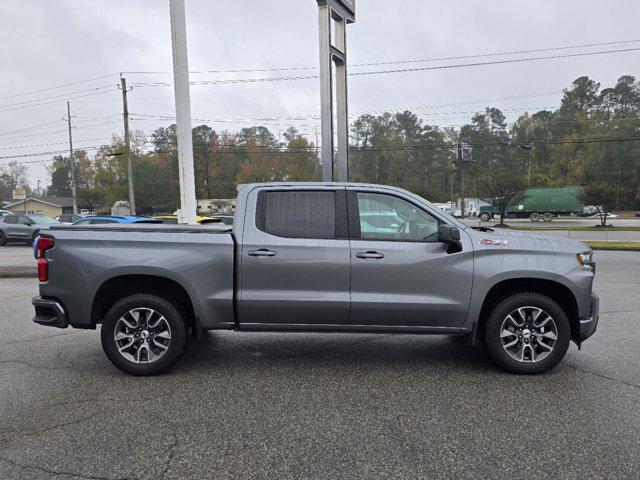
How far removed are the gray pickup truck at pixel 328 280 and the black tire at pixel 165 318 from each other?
0.01 meters

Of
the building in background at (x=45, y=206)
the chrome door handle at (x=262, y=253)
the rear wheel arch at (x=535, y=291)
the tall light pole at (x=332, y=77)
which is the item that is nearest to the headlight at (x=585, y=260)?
the rear wheel arch at (x=535, y=291)

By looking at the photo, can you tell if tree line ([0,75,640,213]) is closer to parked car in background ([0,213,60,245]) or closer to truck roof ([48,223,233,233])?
parked car in background ([0,213,60,245])

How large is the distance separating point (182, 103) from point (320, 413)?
782cm

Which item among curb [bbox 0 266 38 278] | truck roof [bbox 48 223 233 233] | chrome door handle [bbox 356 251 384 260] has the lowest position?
curb [bbox 0 266 38 278]

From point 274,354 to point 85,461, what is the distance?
246 cm

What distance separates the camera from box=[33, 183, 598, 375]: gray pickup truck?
14.5 feet

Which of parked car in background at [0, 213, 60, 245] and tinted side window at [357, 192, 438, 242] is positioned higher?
tinted side window at [357, 192, 438, 242]

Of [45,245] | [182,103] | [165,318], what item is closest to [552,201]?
[182,103]

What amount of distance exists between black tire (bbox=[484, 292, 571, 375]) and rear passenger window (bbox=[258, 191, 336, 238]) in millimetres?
1765

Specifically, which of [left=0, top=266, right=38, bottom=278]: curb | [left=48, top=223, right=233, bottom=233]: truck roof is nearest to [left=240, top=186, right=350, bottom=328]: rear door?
[left=48, top=223, right=233, bottom=233]: truck roof

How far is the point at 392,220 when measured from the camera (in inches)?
181

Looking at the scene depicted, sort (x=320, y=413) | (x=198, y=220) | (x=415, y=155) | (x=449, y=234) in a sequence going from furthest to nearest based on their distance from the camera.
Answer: (x=415, y=155), (x=198, y=220), (x=449, y=234), (x=320, y=413)

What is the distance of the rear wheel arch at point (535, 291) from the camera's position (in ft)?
14.9

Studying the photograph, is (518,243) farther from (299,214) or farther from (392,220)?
(299,214)
